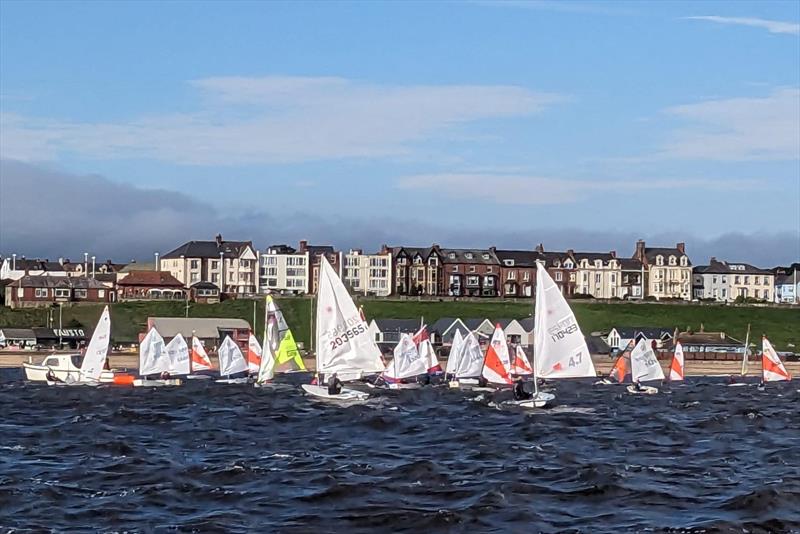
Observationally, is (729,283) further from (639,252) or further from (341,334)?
(341,334)

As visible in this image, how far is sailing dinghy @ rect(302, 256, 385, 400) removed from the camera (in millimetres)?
54438

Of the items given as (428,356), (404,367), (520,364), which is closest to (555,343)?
(404,367)

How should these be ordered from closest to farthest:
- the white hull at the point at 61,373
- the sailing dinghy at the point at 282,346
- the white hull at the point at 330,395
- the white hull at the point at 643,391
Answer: the white hull at the point at 330,395, the sailing dinghy at the point at 282,346, the white hull at the point at 61,373, the white hull at the point at 643,391

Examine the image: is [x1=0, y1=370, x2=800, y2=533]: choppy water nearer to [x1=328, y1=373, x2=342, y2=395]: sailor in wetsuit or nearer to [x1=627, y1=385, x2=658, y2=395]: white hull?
[x1=328, y1=373, x2=342, y2=395]: sailor in wetsuit

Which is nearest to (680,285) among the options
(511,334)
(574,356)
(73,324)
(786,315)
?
(786,315)

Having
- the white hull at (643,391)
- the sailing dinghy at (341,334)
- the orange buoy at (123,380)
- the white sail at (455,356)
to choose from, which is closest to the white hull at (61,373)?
the orange buoy at (123,380)

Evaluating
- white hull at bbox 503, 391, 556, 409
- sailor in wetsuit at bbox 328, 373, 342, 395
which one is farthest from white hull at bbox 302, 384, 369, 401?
white hull at bbox 503, 391, 556, 409

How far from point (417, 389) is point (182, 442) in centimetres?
3370

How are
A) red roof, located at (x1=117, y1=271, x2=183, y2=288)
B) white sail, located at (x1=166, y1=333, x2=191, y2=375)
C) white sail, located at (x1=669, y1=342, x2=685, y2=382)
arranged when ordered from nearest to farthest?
1. white sail, located at (x1=166, y1=333, x2=191, y2=375)
2. white sail, located at (x1=669, y1=342, x2=685, y2=382)
3. red roof, located at (x1=117, y1=271, x2=183, y2=288)

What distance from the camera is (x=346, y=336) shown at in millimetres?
54500

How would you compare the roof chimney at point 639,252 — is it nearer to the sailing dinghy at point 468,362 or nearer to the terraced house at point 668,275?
the terraced house at point 668,275

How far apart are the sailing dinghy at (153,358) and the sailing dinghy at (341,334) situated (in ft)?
84.6

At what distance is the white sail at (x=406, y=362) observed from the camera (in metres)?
78.4

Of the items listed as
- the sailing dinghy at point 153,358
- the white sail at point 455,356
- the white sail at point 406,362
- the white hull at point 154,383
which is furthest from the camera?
the white sail at point 455,356
